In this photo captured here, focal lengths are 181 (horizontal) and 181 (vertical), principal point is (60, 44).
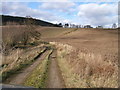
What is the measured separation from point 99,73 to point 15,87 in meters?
5.58

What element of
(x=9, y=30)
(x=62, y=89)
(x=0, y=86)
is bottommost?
(x=62, y=89)

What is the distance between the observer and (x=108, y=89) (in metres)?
7.45

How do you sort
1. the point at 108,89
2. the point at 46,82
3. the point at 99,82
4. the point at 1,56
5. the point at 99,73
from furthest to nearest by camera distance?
1. the point at 1,56
2. the point at 99,73
3. the point at 46,82
4. the point at 99,82
5. the point at 108,89

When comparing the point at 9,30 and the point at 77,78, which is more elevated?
the point at 9,30

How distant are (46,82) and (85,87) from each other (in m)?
2.12

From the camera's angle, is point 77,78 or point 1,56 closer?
point 77,78

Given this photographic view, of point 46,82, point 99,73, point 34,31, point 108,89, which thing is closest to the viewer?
point 108,89

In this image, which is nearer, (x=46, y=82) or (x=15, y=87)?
(x=15, y=87)

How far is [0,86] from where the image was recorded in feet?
18.5

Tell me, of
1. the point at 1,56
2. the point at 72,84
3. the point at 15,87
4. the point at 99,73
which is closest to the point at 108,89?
the point at 72,84

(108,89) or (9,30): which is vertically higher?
(9,30)

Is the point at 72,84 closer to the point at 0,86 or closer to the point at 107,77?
the point at 107,77

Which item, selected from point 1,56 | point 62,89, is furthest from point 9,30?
point 62,89

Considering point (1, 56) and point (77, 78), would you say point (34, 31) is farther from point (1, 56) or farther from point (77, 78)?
point (77, 78)
